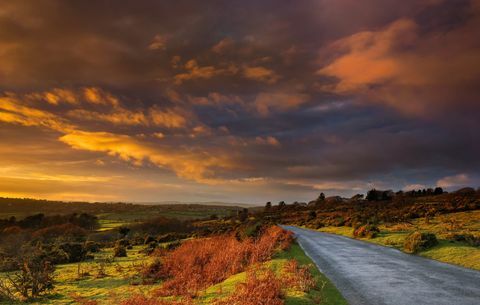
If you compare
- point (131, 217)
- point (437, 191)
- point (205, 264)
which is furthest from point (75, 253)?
point (437, 191)

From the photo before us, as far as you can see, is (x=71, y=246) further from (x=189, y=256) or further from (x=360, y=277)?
(x=360, y=277)

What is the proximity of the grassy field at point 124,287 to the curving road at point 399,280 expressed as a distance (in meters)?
0.81

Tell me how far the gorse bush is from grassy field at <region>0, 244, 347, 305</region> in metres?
0.89

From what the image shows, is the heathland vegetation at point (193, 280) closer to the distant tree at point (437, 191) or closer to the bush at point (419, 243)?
the bush at point (419, 243)

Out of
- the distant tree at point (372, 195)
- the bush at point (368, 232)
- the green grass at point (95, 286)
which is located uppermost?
the distant tree at point (372, 195)

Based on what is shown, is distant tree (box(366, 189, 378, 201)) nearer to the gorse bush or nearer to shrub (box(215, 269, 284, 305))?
the gorse bush

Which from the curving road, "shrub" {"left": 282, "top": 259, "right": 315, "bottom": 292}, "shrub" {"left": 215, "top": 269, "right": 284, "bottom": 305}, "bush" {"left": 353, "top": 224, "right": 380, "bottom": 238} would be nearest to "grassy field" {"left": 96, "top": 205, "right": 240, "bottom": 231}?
"bush" {"left": 353, "top": 224, "right": 380, "bottom": 238}

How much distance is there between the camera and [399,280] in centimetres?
1541

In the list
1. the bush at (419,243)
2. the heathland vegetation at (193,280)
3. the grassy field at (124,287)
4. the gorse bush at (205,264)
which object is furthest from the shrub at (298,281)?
the bush at (419,243)

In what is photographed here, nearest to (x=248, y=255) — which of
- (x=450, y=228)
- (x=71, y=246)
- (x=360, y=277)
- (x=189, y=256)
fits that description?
(x=189, y=256)

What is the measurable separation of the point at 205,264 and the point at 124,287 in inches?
167

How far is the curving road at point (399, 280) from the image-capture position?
12227mm

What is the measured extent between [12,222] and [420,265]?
9826cm

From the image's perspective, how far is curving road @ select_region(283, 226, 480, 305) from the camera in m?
12.2
